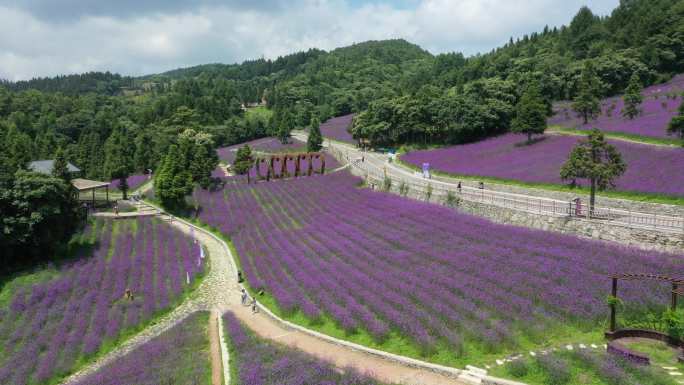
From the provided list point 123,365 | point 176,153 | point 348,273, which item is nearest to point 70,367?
point 123,365

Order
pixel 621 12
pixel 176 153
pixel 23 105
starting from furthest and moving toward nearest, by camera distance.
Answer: pixel 23 105, pixel 621 12, pixel 176 153

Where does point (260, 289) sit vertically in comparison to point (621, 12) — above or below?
below

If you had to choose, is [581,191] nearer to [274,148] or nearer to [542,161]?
[542,161]

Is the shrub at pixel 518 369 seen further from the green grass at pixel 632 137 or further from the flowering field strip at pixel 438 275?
the green grass at pixel 632 137

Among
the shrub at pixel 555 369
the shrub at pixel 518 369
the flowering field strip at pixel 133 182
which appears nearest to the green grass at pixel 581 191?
the shrub at pixel 555 369

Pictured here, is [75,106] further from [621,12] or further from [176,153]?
[621,12]

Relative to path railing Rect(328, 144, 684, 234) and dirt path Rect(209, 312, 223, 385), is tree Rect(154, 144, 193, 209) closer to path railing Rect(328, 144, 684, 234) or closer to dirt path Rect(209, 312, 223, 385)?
path railing Rect(328, 144, 684, 234)

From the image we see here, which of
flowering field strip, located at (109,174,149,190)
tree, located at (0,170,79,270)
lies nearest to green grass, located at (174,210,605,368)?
tree, located at (0,170,79,270)
